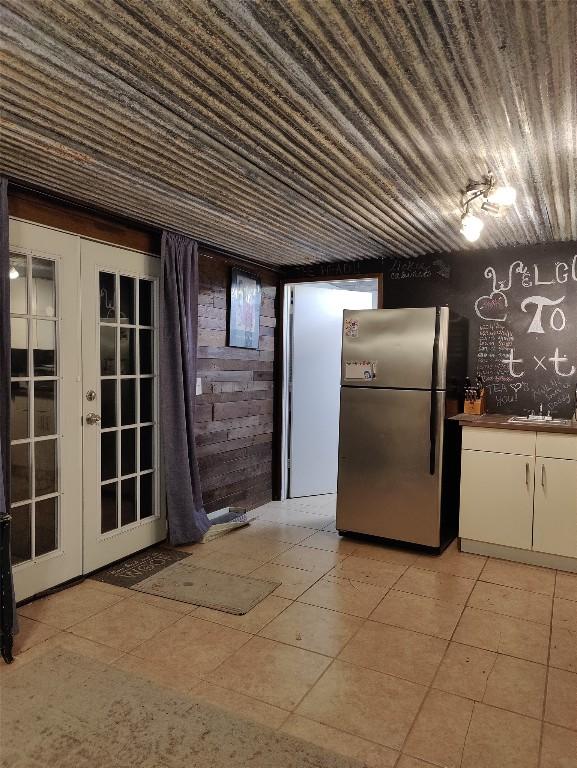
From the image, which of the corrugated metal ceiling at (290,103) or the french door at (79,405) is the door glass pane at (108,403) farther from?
the corrugated metal ceiling at (290,103)

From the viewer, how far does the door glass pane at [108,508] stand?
11.1 ft

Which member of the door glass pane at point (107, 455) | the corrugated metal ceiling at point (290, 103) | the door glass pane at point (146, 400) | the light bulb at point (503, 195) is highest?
the corrugated metal ceiling at point (290, 103)

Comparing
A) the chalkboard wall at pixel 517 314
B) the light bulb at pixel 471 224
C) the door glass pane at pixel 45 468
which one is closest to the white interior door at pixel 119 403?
the door glass pane at pixel 45 468

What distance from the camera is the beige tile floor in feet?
6.40

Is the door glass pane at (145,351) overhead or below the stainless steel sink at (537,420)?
overhead

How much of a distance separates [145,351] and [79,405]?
2.22ft

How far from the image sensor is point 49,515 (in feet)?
10.0

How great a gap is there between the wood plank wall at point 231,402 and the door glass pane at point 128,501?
0.67 meters

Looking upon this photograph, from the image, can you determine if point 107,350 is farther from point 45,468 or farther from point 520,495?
point 520,495

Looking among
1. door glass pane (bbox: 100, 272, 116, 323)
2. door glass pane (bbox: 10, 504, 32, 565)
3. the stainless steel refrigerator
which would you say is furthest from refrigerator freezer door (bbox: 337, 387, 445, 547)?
door glass pane (bbox: 10, 504, 32, 565)

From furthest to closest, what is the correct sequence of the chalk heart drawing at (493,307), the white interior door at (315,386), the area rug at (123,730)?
the white interior door at (315,386)
the chalk heart drawing at (493,307)
the area rug at (123,730)

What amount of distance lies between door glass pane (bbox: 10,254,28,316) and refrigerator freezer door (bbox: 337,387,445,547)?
2200mm

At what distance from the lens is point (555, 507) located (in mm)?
3477

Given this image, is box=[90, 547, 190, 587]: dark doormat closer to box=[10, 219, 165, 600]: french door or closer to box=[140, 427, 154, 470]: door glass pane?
box=[10, 219, 165, 600]: french door
